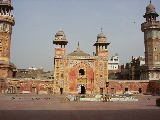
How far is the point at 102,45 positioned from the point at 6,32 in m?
18.8

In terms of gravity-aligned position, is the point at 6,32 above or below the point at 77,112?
above

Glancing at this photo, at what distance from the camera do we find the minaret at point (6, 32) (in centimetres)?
3981

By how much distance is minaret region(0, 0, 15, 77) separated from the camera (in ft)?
131

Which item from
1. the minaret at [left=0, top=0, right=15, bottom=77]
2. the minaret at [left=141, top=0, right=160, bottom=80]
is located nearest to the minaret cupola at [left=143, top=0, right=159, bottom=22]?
the minaret at [left=141, top=0, right=160, bottom=80]

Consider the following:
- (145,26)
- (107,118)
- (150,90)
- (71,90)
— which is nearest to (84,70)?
(71,90)

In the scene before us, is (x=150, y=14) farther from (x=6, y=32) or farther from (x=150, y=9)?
(x=6, y=32)

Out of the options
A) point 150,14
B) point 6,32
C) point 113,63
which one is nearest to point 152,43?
point 150,14

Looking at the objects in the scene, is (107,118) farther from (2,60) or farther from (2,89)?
(2,60)

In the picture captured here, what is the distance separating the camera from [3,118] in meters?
9.72

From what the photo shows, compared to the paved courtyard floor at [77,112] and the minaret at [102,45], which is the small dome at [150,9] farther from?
the paved courtyard floor at [77,112]

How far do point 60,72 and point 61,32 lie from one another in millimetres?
8193

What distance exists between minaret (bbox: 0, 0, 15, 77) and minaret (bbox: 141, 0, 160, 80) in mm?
27269

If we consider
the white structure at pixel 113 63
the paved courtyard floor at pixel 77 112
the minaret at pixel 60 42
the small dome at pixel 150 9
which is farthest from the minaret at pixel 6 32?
the white structure at pixel 113 63

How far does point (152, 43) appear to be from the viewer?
4300 cm
